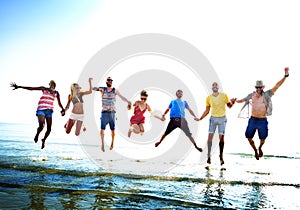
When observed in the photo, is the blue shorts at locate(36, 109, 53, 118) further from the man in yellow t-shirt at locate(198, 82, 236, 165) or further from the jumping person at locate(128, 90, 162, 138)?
the man in yellow t-shirt at locate(198, 82, 236, 165)

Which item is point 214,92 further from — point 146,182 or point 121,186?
point 121,186

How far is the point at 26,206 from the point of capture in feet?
19.3

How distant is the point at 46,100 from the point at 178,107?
6.15 meters

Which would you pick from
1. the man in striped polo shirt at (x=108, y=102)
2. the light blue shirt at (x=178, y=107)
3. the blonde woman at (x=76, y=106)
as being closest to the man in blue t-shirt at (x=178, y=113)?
the light blue shirt at (x=178, y=107)

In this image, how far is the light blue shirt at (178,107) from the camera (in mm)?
13289

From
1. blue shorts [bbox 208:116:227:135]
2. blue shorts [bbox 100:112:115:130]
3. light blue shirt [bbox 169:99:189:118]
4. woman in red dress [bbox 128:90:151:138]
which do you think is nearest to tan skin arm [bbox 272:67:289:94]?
Result: blue shorts [bbox 208:116:227:135]

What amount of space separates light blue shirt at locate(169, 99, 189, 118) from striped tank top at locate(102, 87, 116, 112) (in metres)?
2.81

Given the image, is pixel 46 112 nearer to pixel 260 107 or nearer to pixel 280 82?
pixel 260 107

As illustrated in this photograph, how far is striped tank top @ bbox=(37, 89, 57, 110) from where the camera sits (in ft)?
42.0

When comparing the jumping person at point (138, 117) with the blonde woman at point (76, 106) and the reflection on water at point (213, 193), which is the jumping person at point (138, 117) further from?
the reflection on water at point (213, 193)

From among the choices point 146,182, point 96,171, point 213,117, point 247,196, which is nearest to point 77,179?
point 96,171

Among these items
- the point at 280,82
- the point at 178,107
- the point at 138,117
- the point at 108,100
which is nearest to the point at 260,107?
the point at 280,82

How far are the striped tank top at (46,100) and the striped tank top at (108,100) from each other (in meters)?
2.31

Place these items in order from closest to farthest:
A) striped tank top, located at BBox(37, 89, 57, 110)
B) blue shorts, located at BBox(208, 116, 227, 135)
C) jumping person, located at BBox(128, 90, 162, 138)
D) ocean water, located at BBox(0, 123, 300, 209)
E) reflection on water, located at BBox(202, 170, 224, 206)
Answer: ocean water, located at BBox(0, 123, 300, 209) → reflection on water, located at BBox(202, 170, 224, 206) → blue shorts, located at BBox(208, 116, 227, 135) → striped tank top, located at BBox(37, 89, 57, 110) → jumping person, located at BBox(128, 90, 162, 138)
